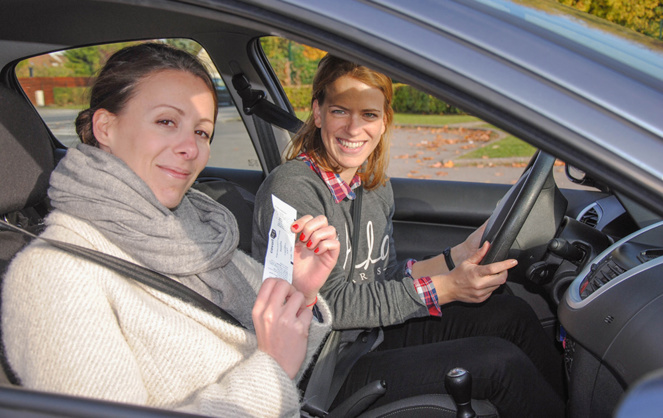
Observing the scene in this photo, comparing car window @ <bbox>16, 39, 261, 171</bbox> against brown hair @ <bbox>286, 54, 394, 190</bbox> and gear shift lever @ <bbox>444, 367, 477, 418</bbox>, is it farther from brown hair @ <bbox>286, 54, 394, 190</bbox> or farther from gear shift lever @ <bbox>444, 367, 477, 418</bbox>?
gear shift lever @ <bbox>444, 367, 477, 418</bbox>

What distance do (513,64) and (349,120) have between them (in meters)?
1.21

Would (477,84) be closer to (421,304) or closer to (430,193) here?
(421,304)

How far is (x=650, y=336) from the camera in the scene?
1.14 meters

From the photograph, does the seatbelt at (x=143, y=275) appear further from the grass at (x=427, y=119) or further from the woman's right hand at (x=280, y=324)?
the grass at (x=427, y=119)

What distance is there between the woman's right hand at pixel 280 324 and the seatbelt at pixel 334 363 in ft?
1.11

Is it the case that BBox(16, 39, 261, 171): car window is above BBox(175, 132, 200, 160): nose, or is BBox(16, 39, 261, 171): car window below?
below

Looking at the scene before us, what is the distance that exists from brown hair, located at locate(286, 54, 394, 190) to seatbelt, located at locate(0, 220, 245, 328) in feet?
2.55

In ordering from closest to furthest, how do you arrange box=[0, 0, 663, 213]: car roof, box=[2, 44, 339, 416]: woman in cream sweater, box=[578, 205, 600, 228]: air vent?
box=[0, 0, 663, 213]: car roof < box=[2, 44, 339, 416]: woman in cream sweater < box=[578, 205, 600, 228]: air vent

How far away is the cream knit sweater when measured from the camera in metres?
1.00

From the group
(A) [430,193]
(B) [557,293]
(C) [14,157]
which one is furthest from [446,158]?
(C) [14,157]

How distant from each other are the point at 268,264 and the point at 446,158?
7.29 m

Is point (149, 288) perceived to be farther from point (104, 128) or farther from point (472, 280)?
point (472, 280)

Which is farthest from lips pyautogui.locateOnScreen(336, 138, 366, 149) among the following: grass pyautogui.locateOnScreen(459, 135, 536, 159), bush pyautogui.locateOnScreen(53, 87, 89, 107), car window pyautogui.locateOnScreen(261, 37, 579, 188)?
grass pyautogui.locateOnScreen(459, 135, 536, 159)

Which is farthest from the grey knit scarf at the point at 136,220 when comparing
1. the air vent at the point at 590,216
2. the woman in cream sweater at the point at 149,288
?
the air vent at the point at 590,216
